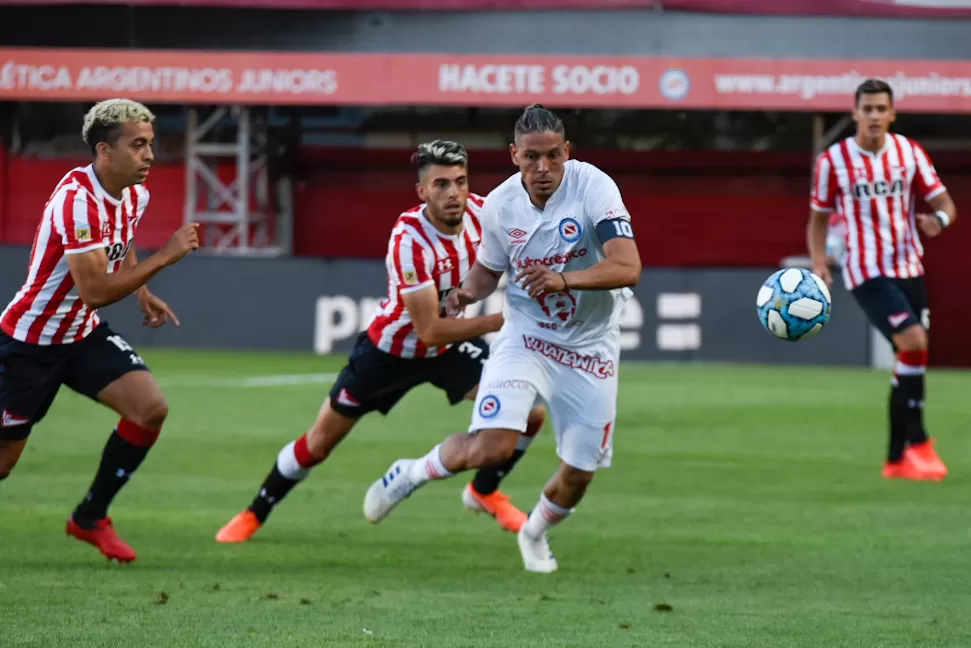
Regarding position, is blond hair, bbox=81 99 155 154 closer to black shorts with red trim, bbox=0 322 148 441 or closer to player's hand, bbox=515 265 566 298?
black shorts with red trim, bbox=0 322 148 441

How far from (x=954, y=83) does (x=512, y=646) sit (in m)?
19.8

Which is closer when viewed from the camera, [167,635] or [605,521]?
[167,635]

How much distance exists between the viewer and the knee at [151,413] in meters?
6.46

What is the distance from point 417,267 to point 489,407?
36.1 inches

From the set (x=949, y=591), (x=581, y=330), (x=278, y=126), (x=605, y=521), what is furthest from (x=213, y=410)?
(x=278, y=126)

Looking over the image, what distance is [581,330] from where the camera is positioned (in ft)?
21.1

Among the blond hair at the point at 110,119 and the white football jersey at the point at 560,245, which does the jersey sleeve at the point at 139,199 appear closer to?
the blond hair at the point at 110,119

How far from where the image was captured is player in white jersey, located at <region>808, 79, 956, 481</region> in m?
9.43

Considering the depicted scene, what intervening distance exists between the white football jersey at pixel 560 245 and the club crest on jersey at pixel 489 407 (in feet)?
1.10

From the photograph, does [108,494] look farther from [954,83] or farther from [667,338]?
[954,83]

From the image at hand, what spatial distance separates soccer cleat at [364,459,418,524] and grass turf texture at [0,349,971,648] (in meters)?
0.19

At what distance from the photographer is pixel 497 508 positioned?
757 cm

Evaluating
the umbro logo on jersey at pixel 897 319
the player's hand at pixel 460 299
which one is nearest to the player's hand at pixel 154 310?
the player's hand at pixel 460 299

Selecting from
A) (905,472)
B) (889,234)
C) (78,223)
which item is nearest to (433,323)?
(78,223)
